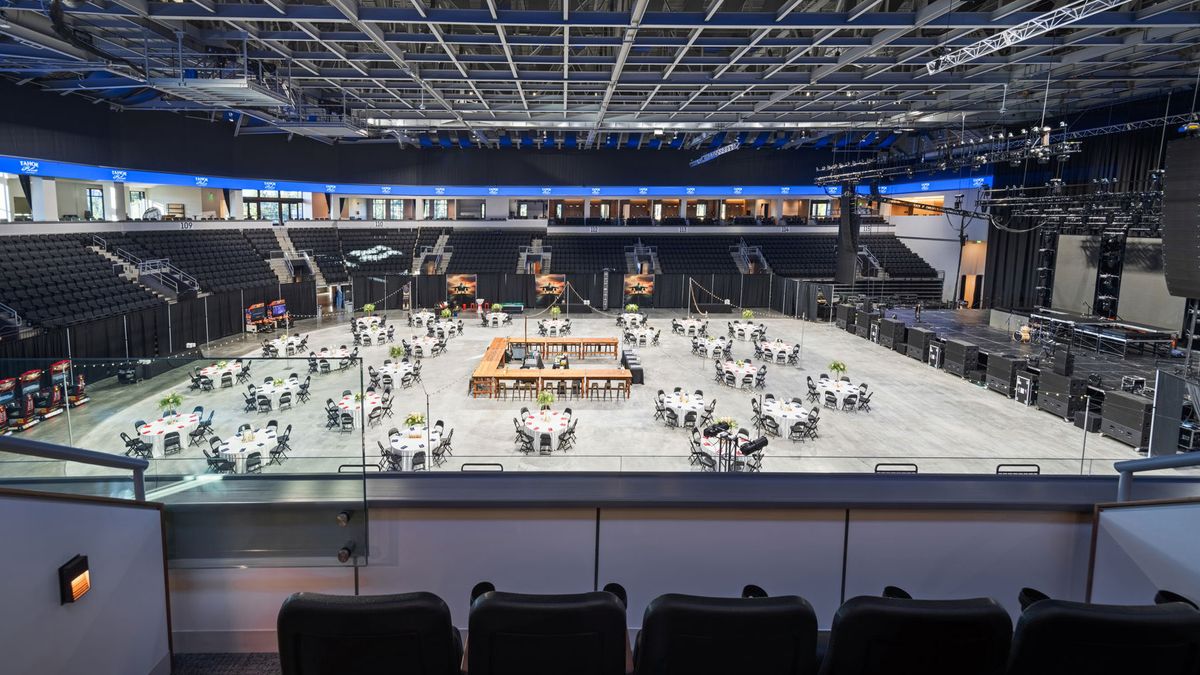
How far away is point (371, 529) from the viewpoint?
2.75 m

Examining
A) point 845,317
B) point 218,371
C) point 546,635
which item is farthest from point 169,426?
point 845,317

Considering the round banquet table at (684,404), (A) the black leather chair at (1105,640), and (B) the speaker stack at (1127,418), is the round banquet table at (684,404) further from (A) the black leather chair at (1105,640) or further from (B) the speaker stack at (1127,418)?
(A) the black leather chair at (1105,640)

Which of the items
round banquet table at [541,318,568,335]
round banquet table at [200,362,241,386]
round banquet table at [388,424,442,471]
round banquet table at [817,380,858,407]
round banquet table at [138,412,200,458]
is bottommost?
round banquet table at [388,424,442,471]

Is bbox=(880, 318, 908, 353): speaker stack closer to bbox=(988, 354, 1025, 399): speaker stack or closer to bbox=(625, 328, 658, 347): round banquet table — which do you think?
bbox=(988, 354, 1025, 399): speaker stack

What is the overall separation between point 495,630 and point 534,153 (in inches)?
1306

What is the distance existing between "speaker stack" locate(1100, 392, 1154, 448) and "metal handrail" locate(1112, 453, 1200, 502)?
11.2 metres

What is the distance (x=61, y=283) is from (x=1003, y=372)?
22546mm

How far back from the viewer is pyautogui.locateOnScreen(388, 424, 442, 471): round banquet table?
9.82 meters

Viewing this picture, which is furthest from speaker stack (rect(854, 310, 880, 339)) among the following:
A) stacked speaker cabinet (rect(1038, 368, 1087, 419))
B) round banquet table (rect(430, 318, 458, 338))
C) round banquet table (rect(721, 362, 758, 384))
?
round banquet table (rect(430, 318, 458, 338))

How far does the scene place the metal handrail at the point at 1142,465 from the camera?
2.49 metres

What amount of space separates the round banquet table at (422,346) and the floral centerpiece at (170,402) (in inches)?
596

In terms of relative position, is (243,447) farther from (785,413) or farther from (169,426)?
(785,413)

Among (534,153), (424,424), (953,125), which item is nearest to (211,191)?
(534,153)

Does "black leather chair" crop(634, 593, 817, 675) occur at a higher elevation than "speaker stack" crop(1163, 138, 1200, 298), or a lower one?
lower
